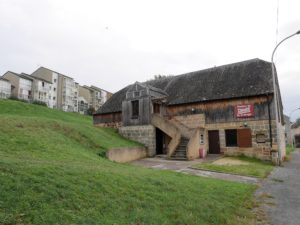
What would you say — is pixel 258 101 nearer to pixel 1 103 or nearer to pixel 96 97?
pixel 1 103

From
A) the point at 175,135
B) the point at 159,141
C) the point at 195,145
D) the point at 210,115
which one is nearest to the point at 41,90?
the point at 159,141

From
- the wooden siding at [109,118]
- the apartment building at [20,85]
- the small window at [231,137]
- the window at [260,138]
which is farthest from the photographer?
the apartment building at [20,85]

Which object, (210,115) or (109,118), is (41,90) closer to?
(109,118)

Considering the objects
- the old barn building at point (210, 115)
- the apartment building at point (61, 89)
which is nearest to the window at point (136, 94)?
the old barn building at point (210, 115)

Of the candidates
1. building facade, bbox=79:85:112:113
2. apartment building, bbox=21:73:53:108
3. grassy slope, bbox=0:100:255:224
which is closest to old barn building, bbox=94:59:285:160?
grassy slope, bbox=0:100:255:224

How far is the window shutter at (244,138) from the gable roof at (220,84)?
9.70 ft

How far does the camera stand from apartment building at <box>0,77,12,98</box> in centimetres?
5138

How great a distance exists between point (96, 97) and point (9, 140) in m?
71.5

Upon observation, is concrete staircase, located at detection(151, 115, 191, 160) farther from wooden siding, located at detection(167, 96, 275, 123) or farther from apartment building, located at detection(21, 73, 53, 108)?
apartment building, located at detection(21, 73, 53, 108)

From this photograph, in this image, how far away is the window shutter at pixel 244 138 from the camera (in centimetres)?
1910

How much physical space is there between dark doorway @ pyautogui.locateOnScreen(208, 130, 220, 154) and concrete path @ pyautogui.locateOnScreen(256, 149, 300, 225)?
853 centimetres

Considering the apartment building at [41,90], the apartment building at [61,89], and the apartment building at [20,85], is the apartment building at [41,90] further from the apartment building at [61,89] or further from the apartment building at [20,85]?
the apartment building at [61,89]

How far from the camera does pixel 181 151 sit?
61.6ft

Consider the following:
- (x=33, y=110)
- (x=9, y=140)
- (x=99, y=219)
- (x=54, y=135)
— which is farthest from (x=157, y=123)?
(x=33, y=110)
